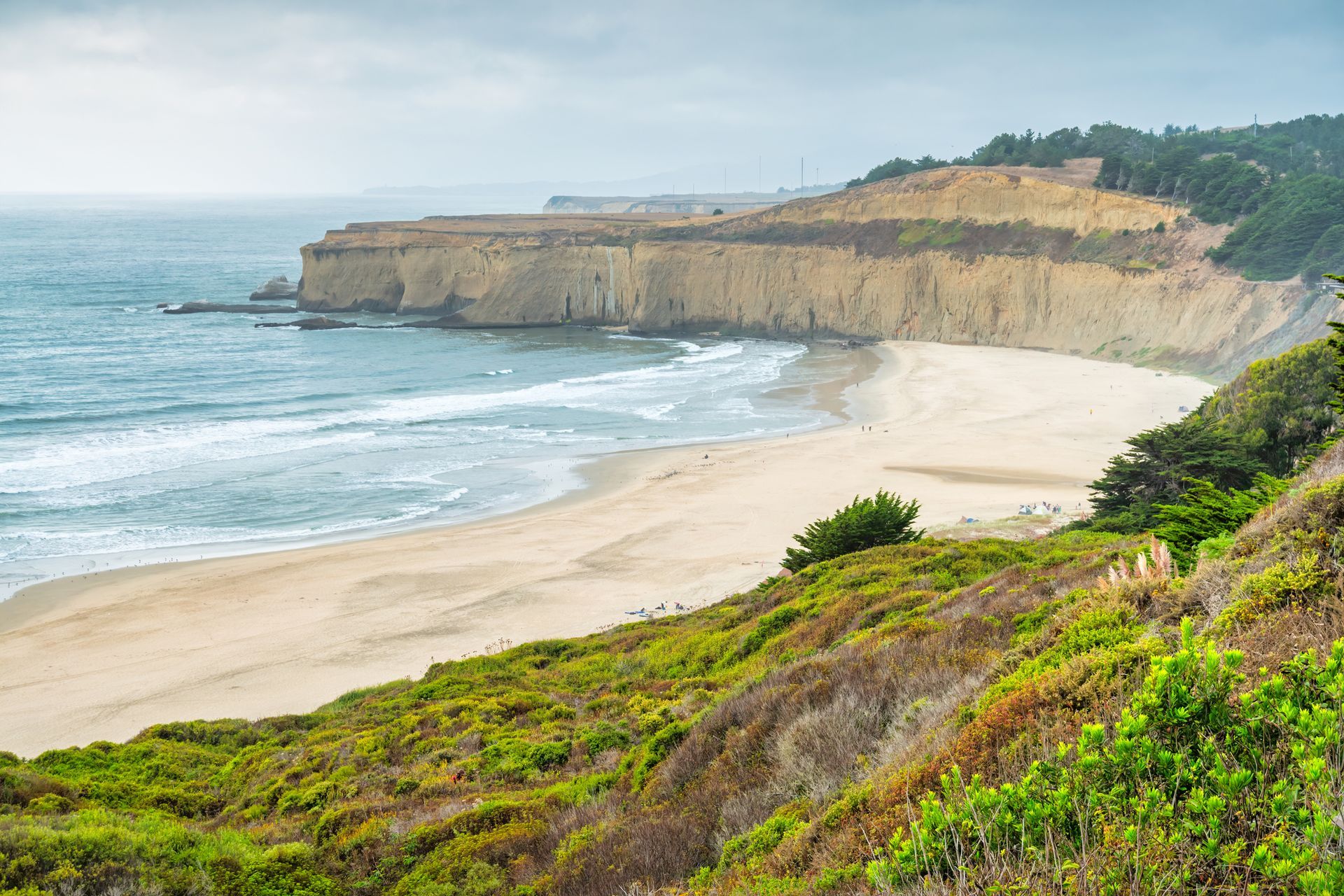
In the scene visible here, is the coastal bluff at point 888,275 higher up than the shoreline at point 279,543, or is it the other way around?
the coastal bluff at point 888,275

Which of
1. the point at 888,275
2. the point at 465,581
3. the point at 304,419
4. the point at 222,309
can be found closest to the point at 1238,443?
the point at 465,581

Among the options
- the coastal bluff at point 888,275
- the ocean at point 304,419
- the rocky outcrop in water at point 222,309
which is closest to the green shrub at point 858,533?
the ocean at point 304,419

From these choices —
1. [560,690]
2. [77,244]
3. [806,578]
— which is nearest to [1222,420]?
[806,578]

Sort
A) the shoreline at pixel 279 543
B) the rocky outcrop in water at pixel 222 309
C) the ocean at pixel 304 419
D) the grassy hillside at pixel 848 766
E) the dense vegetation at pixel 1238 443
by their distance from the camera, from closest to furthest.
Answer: the grassy hillside at pixel 848 766
the dense vegetation at pixel 1238 443
the shoreline at pixel 279 543
the ocean at pixel 304 419
the rocky outcrop in water at pixel 222 309

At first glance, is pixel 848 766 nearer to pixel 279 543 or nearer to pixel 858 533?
pixel 858 533

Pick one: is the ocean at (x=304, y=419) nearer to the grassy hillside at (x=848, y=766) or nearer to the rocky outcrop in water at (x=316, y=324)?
the rocky outcrop in water at (x=316, y=324)

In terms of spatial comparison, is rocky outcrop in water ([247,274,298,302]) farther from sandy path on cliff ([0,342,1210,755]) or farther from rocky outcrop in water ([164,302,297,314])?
sandy path on cliff ([0,342,1210,755])

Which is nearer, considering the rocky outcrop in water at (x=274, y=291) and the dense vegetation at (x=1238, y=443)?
the dense vegetation at (x=1238, y=443)
